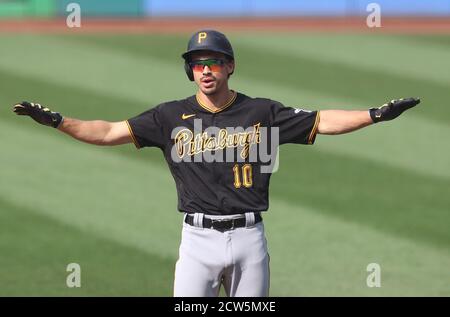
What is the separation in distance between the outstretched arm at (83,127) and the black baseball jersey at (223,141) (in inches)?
3.2

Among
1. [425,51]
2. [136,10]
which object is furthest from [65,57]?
[425,51]

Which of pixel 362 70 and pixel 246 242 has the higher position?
pixel 362 70

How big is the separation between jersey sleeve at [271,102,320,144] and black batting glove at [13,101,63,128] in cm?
134

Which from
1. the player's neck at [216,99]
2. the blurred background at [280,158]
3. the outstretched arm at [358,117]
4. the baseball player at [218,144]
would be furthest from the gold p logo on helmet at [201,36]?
the blurred background at [280,158]

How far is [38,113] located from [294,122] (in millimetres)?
1568

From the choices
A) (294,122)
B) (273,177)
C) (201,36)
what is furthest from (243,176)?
(273,177)

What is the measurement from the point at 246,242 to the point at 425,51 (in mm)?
12217

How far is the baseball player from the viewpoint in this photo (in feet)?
21.4

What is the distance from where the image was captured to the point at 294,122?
6770 millimetres

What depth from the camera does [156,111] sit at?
684 centimetres

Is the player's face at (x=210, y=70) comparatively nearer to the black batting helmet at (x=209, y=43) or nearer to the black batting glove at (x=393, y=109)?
the black batting helmet at (x=209, y=43)

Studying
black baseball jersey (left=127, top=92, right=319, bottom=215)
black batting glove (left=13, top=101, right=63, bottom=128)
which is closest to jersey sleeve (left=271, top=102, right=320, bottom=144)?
black baseball jersey (left=127, top=92, right=319, bottom=215)

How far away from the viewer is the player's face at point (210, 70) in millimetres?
6609

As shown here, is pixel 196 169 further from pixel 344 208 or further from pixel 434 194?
pixel 434 194
